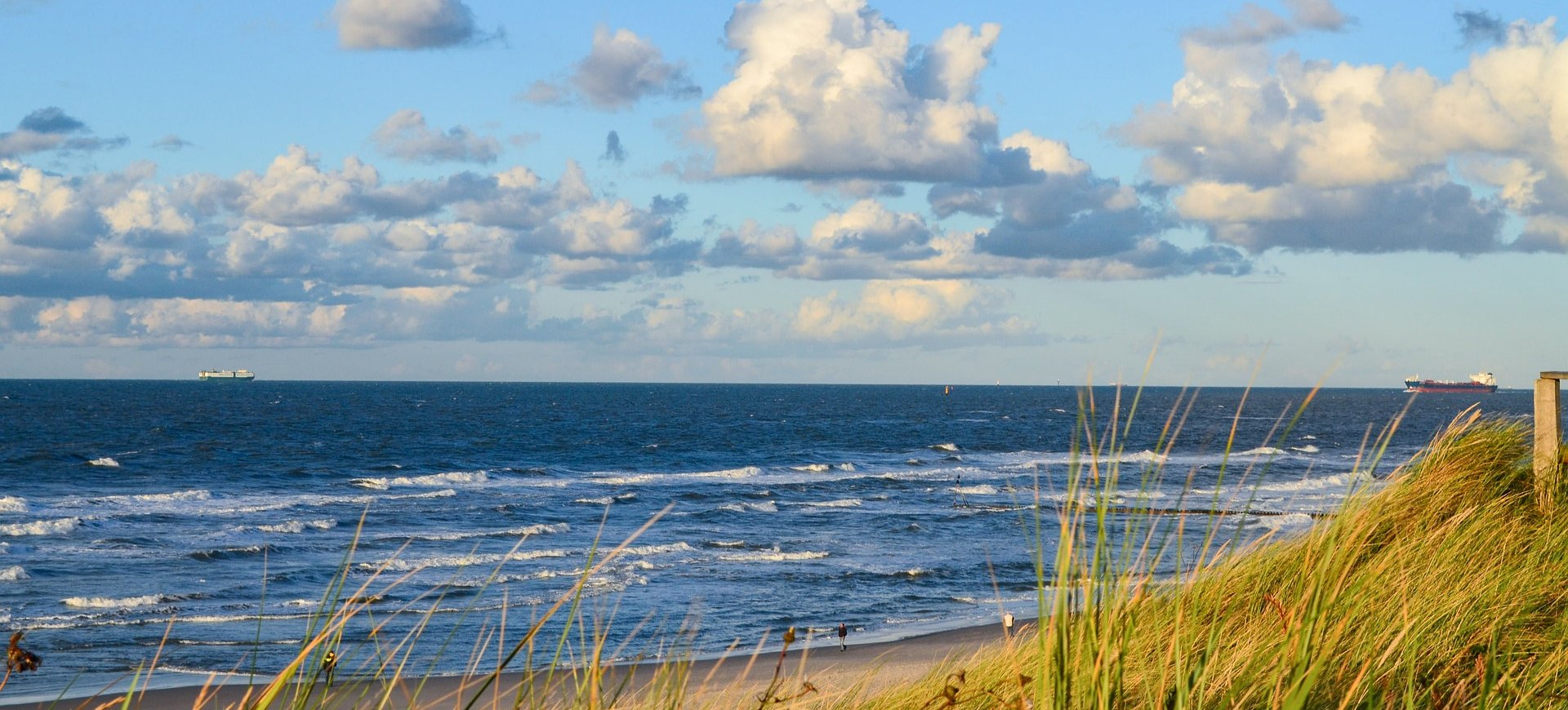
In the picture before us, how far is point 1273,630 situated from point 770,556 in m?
21.1

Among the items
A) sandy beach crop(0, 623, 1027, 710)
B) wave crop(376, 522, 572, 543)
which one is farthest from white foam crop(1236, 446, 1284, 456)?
wave crop(376, 522, 572, 543)

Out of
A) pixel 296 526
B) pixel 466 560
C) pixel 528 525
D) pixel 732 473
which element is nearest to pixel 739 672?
pixel 466 560

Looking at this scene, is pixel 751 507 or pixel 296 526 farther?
pixel 751 507

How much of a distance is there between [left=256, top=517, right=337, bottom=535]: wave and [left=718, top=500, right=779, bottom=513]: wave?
10.2m

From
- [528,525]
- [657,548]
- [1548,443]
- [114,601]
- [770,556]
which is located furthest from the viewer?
[528,525]

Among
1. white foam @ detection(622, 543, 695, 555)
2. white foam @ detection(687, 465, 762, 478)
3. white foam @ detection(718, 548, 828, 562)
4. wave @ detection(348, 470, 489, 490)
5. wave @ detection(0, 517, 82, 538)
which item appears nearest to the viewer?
white foam @ detection(718, 548, 828, 562)

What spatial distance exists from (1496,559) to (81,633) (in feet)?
55.2

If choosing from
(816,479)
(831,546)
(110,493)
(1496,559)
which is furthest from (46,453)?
(1496,559)

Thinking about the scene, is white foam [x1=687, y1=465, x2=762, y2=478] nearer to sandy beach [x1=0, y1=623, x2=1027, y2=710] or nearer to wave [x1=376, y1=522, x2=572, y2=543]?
wave [x1=376, y1=522, x2=572, y2=543]

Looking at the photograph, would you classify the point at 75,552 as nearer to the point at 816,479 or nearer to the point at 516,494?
the point at 516,494

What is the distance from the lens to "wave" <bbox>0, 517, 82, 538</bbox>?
27938mm

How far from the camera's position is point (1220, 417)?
100 m

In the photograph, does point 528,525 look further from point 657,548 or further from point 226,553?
point 226,553

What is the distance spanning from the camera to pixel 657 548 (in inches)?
1021
